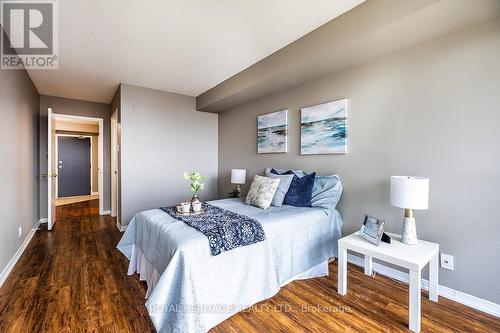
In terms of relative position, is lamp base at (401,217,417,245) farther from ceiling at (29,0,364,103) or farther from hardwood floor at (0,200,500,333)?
ceiling at (29,0,364,103)

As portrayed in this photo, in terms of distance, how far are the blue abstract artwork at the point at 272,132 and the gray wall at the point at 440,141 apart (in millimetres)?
808

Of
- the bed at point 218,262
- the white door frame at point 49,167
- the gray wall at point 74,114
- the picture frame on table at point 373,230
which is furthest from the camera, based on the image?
the gray wall at point 74,114

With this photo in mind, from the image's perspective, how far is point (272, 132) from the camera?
3641 millimetres

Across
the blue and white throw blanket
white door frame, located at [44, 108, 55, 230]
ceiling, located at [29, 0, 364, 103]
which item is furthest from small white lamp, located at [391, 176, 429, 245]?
white door frame, located at [44, 108, 55, 230]

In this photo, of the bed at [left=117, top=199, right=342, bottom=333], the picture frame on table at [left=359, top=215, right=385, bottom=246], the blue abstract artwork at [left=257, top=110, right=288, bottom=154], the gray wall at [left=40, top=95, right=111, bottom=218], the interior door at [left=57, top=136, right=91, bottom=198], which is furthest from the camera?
the interior door at [left=57, top=136, right=91, bottom=198]

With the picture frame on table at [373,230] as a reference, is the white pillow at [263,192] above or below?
above

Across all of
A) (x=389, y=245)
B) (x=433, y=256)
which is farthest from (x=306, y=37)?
(x=433, y=256)

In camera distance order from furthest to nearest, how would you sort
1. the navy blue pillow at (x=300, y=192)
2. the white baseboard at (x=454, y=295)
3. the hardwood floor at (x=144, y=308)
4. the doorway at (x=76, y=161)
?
the doorway at (x=76, y=161) < the navy blue pillow at (x=300, y=192) < the white baseboard at (x=454, y=295) < the hardwood floor at (x=144, y=308)

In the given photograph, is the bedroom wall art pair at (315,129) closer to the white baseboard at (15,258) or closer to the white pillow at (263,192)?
the white pillow at (263,192)

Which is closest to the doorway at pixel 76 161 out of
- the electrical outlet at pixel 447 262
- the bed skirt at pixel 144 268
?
the bed skirt at pixel 144 268

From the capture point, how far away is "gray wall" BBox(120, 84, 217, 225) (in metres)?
3.91

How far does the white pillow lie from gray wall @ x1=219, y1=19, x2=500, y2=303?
2.51 feet

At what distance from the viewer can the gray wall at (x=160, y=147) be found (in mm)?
3910

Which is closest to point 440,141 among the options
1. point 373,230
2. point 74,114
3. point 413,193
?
point 413,193
